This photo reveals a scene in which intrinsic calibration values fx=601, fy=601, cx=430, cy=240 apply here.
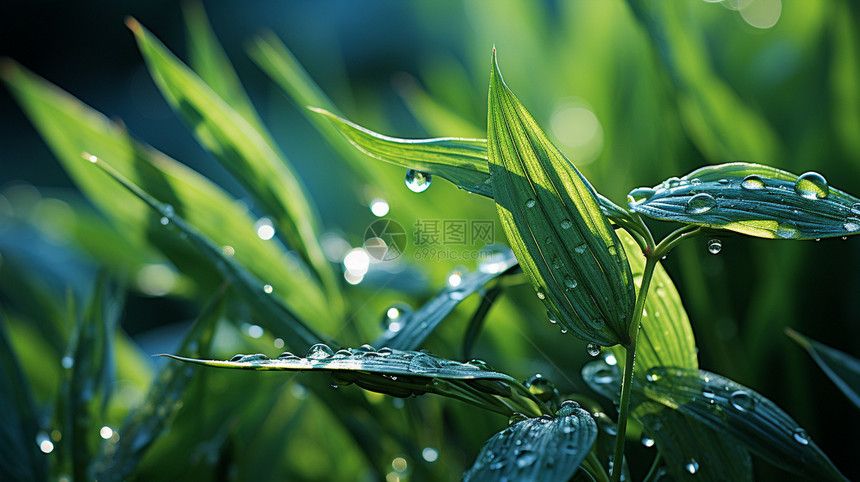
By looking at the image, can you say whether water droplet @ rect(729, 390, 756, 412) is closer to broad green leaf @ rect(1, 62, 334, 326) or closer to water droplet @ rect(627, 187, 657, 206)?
water droplet @ rect(627, 187, 657, 206)

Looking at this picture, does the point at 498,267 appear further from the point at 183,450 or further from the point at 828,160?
the point at 828,160

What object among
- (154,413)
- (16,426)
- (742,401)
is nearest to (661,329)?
(742,401)

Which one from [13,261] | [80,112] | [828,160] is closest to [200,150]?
[13,261]

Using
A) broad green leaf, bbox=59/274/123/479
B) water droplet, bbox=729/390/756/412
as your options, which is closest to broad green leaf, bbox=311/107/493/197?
water droplet, bbox=729/390/756/412

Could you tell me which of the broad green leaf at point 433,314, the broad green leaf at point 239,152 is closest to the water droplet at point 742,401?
the broad green leaf at point 433,314

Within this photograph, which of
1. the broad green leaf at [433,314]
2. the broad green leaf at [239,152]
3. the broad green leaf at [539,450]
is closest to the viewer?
the broad green leaf at [539,450]

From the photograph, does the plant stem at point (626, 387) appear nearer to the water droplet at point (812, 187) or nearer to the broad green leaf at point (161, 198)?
the water droplet at point (812, 187)
